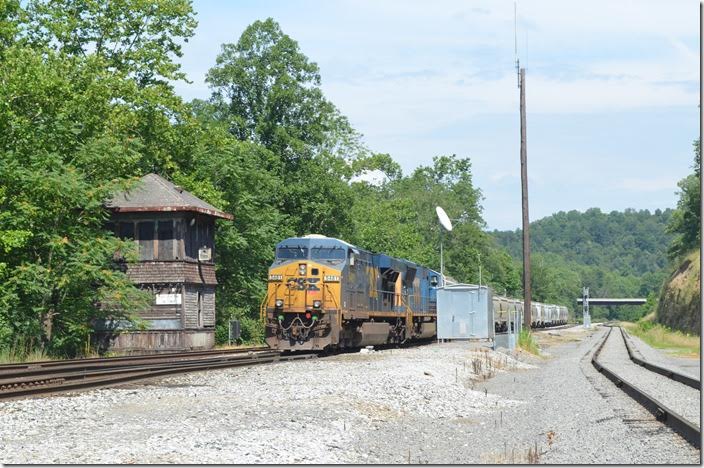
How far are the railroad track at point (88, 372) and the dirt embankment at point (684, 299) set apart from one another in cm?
4421

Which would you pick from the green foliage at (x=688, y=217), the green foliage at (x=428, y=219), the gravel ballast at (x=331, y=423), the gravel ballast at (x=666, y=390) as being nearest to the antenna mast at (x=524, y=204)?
the gravel ballast at (x=666, y=390)

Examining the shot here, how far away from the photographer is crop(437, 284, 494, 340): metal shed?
127 ft

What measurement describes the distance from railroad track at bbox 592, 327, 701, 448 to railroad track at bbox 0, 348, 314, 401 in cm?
962

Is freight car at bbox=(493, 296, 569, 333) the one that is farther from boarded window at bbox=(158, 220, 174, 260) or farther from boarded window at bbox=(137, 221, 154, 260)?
boarded window at bbox=(137, 221, 154, 260)

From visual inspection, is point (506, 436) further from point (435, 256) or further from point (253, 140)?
point (435, 256)

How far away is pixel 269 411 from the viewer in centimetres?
1400

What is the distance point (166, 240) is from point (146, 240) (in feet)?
2.80

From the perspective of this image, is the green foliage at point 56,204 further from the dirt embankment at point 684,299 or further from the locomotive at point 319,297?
the dirt embankment at point 684,299

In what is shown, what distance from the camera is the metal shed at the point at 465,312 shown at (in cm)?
3884

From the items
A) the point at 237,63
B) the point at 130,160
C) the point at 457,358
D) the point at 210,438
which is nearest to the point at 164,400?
the point at 210,438

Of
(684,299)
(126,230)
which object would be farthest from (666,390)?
(684,299)

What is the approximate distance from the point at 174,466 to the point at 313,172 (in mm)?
50286

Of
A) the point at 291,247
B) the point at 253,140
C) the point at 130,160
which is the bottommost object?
the point at 291,247

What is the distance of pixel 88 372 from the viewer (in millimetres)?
19469
